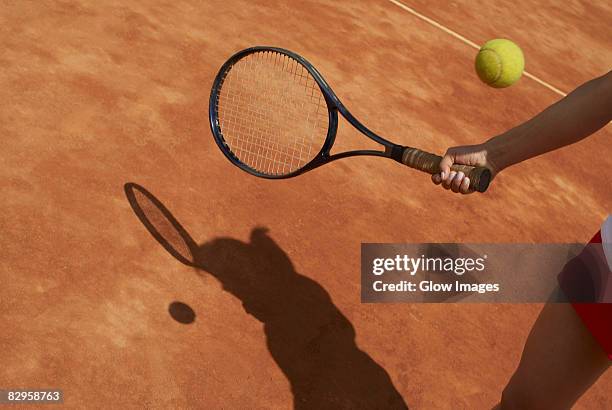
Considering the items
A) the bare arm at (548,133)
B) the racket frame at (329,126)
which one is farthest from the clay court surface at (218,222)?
the bare arm at (548,133)

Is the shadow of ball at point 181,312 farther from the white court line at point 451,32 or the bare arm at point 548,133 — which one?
the white court line at point 451,32

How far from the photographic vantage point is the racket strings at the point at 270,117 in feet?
17.4

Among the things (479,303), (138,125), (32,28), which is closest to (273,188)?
(138,125)

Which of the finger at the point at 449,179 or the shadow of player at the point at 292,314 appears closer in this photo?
the finger at the point at 449,179

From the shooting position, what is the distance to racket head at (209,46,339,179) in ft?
17.3

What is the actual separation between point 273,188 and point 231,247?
74cm

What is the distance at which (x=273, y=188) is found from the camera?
5168mm

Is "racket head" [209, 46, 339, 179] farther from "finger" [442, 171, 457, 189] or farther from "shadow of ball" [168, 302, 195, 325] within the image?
"finger" [442, 171, 457, 189]

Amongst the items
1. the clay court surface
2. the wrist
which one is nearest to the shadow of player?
the clay court surface

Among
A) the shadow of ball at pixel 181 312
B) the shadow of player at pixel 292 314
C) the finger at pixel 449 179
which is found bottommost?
the shadow of ball at pixel 181 312
